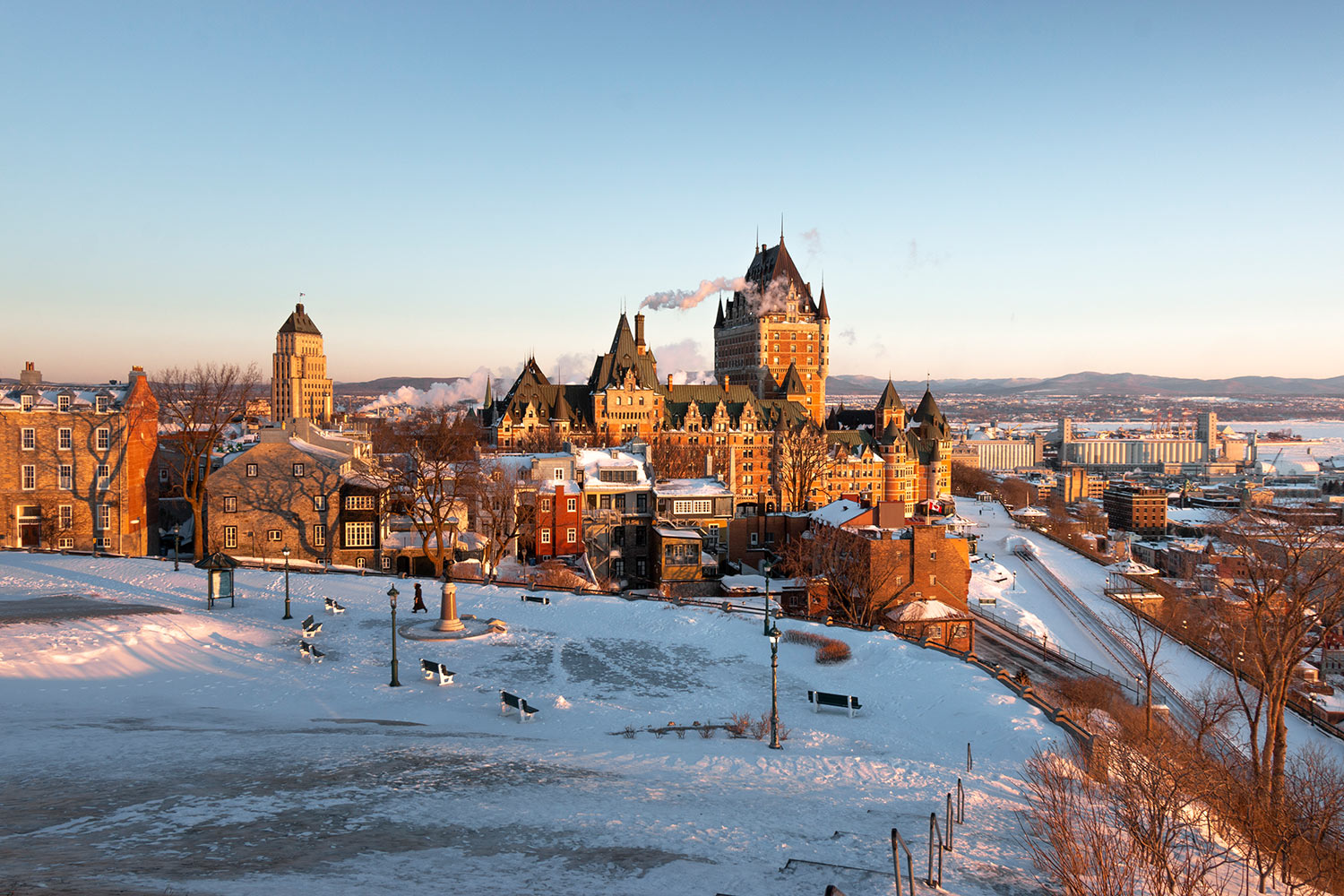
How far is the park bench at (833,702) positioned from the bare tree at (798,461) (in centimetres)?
5816

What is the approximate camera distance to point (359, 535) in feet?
166

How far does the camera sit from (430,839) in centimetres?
1388

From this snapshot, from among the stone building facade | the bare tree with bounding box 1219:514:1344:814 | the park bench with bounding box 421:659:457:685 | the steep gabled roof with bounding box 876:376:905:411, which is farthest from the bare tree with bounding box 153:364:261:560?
the steep gabled roof with bounding box 876:376:905:411

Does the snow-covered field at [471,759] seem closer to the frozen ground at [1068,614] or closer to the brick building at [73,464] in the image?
the brick building at [73,464]

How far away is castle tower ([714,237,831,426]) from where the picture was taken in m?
150

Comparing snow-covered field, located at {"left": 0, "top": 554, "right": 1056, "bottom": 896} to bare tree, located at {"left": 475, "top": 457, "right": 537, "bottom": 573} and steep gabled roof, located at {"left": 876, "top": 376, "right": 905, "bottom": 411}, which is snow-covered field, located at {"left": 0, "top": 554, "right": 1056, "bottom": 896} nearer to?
bare tree, located at {"left": 475, "top": 457, "right": 537, "bottom": 573}

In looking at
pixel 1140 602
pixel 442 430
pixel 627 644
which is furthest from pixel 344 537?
pixel 1140 602

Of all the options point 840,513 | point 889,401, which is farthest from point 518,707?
point 889,401

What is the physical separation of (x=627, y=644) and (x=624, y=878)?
18.1m

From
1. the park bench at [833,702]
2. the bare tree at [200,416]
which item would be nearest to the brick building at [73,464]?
the bare tree at [200,416]

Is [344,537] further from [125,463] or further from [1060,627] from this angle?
[1060,627]

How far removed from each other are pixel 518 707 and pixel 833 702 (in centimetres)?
902

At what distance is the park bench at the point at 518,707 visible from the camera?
22594mm

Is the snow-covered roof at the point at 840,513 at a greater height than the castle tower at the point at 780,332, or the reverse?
the castle tower at the point at 780,332
